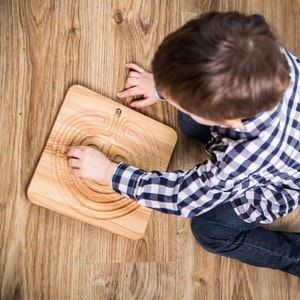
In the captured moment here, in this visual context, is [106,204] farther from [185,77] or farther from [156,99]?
[185,77]

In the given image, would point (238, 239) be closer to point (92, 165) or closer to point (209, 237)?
point (209, 237)

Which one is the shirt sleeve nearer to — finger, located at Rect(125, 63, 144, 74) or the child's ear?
the child's ear

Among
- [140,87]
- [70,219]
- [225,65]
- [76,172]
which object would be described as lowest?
[70,219]

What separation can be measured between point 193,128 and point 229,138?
0.18m

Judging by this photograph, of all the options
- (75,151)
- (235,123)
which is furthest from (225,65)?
(75,151)

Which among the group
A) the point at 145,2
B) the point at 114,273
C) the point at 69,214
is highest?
the point at 145,2

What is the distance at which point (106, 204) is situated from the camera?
2.51 feet

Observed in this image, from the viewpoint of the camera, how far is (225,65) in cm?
47

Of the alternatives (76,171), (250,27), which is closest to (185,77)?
(250,27)

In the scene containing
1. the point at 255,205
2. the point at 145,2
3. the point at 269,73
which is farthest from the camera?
the point at 145,2

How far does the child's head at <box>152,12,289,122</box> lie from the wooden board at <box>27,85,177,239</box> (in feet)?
0.96

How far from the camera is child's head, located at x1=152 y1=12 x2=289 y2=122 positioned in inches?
18.3

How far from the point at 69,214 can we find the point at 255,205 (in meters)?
0.33

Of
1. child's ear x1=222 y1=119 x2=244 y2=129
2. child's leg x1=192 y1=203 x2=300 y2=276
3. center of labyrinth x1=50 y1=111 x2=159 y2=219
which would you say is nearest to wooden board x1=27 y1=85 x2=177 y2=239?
A: center of labyrinth x1=50 y1=111 x2=159 y2=219
